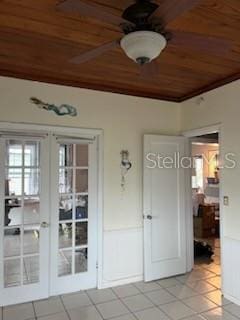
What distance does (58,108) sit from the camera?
11.3 ft

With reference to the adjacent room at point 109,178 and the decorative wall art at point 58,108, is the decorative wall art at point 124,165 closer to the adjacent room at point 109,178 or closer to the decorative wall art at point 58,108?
the adjacent room at point 109,178

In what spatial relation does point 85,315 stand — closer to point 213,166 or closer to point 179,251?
point 179,251

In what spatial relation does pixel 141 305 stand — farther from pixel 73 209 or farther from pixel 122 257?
pixel 73 209

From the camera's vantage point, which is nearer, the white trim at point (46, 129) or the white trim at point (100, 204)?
the white trim at point (46, 129)

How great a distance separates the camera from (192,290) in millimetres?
3484

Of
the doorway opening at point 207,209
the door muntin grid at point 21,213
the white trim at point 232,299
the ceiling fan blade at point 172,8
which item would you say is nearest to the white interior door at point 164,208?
the doorway opening at point 207,209

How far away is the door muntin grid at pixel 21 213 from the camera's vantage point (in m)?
3.17

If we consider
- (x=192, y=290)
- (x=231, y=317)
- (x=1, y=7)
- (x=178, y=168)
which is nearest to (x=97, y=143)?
(x=178, y=168)

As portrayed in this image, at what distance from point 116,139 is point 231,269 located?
6.95 feet

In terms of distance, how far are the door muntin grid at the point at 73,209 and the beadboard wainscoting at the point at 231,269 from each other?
1.71m

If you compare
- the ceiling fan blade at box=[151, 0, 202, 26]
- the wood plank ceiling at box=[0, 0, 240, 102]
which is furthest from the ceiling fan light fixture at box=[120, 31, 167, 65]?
the wood plank ceiling at box=[0, 0, 240, 102]

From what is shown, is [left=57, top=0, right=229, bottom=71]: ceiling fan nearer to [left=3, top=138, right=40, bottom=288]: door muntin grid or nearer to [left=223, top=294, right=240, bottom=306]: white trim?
[left=3, top=138, right=40, bottom=288]: door muntin grid

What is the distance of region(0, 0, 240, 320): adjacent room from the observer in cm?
292

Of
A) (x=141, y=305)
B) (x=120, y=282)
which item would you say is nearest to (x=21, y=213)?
(x=120, y=282)
